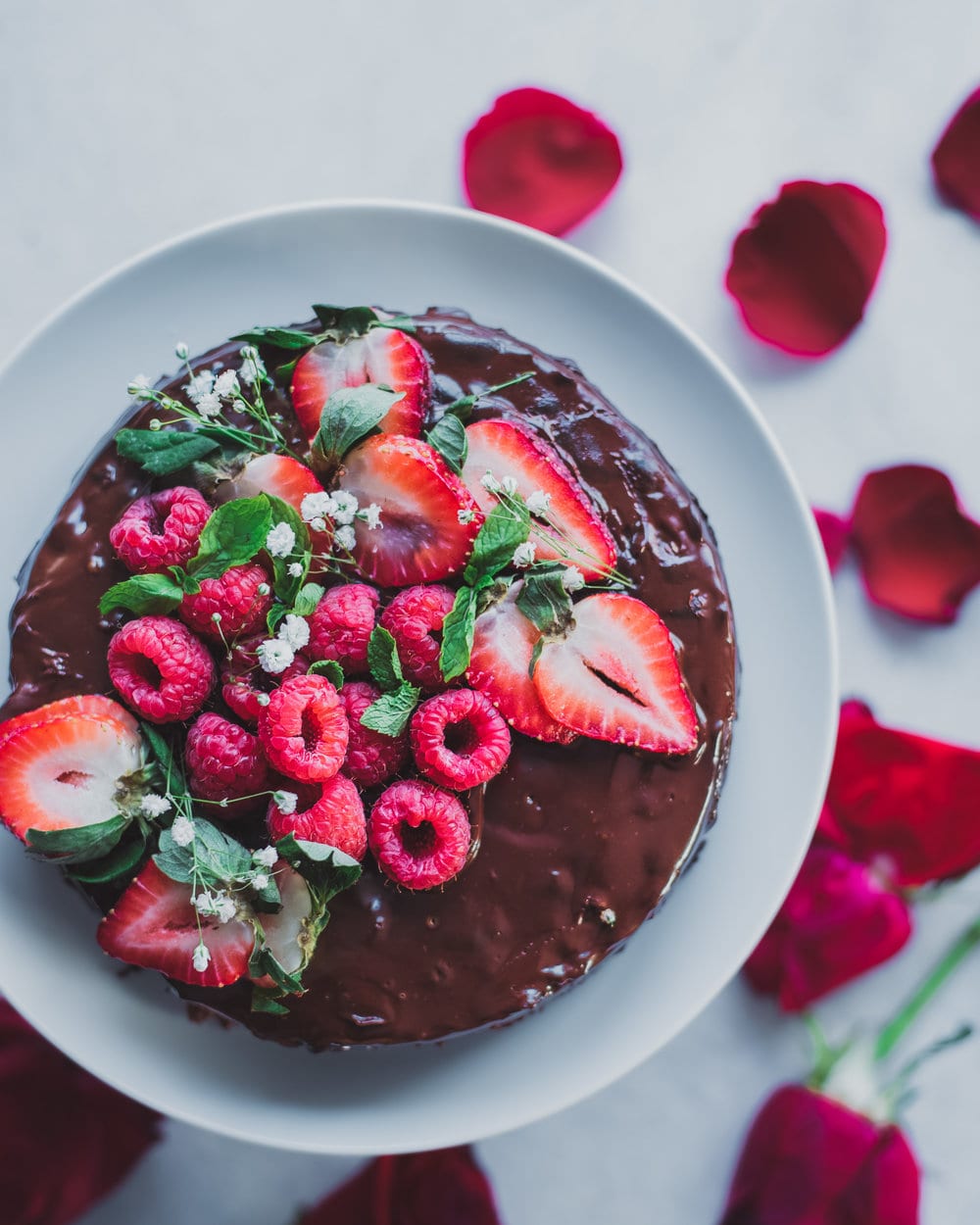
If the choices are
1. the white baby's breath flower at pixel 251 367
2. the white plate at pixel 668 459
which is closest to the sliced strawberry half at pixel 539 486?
the white baby's breath flower at pixel 251 367

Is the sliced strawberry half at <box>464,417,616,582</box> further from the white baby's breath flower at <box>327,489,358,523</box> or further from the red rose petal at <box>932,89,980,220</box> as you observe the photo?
the red rose petal at <box>932,89,980,220</box>

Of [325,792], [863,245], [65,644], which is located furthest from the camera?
[863,245]

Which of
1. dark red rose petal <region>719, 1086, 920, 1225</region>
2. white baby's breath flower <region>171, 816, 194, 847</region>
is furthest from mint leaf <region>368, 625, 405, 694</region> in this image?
dark red rose petal <region>719, 1086, 920, 1225</region>

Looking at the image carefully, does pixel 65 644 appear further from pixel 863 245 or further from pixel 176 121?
pixel 863 245

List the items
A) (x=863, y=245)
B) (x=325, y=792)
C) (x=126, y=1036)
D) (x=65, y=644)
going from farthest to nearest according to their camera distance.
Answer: (x=863, y=245), (x=126, y=1036), (x=65, y=644), (x=325, y=792)

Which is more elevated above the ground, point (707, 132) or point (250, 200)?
point (707, 132)

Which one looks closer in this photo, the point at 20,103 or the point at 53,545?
the point at 53,545

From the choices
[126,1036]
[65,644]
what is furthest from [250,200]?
[126,1036]

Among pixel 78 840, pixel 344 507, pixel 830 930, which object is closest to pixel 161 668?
pixel 78 840
